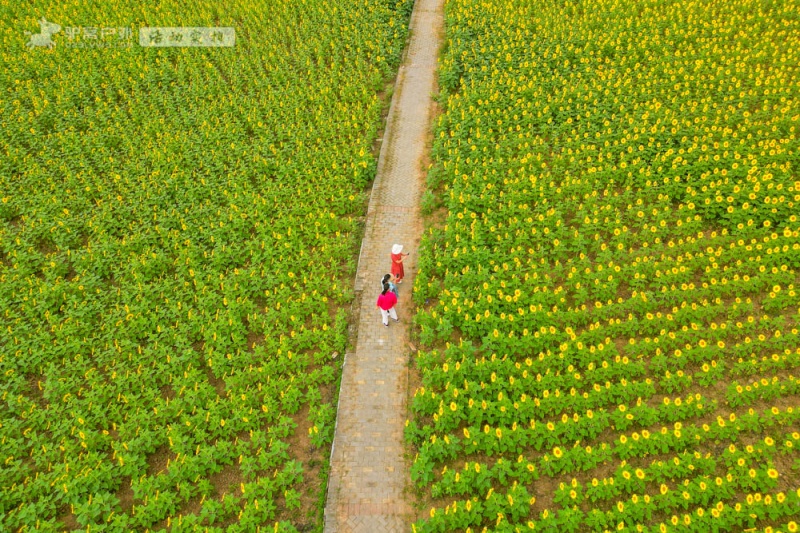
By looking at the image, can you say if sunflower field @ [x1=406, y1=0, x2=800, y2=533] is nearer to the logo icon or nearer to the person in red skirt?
the person in red skirt

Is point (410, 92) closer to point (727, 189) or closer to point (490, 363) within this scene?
point (727, 189)

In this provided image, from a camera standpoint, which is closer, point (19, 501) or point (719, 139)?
point (19, 501)

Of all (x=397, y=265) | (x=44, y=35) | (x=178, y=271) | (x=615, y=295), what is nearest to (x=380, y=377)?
(x=397, y=265)

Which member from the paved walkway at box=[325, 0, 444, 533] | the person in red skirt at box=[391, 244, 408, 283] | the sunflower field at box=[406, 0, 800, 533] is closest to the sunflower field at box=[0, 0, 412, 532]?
the paved walkway at box=[325, 0, 444, 533]

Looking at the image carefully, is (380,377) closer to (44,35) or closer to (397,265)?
(397,265)

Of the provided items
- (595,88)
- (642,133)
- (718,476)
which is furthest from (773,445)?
(595,88)

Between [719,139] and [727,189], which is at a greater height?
[719,139]
